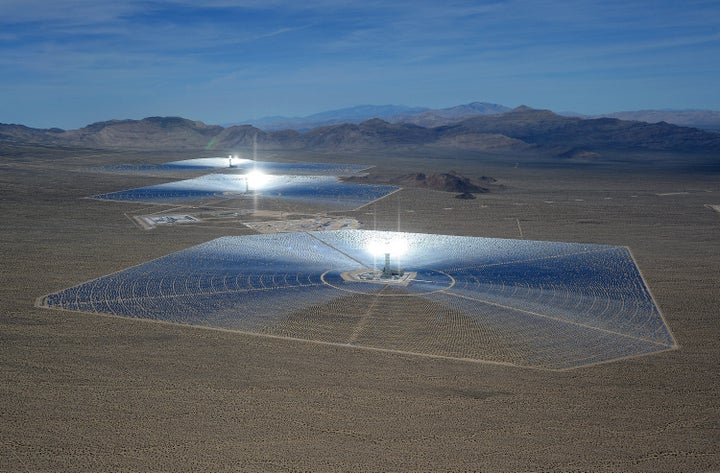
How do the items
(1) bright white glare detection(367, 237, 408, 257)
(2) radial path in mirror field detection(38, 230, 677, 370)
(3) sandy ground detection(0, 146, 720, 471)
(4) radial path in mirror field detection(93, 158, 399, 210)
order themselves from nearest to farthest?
1. (3) sandy ground detection(0, 146, 720, 471)
2. (2) radial path in mirror field detection(38, 230, 677, 370)
3. (1) bright white glare detection(367, 237, 408, 257)
4. (4) radial path in mirror field detection(93, 158, 399, 210)

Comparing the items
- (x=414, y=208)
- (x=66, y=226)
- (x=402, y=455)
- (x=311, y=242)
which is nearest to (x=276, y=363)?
(x=402, y=455)

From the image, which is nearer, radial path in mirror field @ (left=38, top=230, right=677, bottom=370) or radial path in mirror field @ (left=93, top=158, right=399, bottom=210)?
radial path in mirror field @ (left=38, top=230, right=677, bottom=370)

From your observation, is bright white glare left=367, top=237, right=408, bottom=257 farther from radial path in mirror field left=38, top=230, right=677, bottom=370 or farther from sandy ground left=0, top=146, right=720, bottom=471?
sandy ground left=0, top=146, right=720, bottom=471

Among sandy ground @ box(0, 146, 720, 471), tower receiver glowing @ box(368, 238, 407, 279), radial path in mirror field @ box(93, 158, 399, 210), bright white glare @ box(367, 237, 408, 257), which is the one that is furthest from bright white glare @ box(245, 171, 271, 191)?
sandy ground @ box(0, 146, 720, 471)

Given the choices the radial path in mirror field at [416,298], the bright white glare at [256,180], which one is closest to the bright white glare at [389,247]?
the radial path in mirror field at [416,298]

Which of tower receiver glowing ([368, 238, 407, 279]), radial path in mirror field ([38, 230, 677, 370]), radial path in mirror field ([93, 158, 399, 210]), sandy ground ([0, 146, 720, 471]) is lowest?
sandy ground ([0, 146, 720, 471])

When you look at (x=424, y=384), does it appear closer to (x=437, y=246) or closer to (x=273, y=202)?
(x=437, y=246)

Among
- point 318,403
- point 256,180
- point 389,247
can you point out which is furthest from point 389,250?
point 256,180
